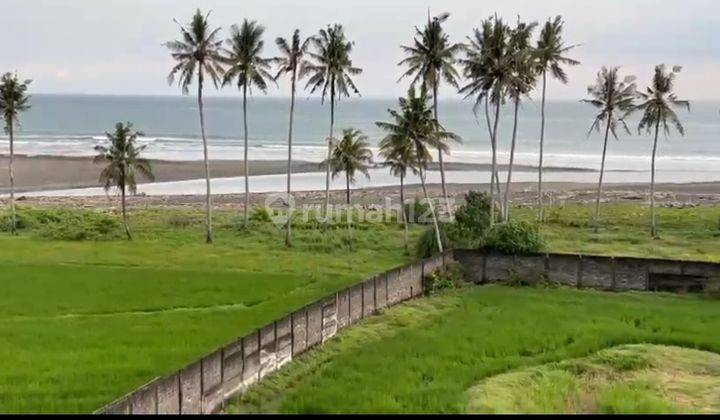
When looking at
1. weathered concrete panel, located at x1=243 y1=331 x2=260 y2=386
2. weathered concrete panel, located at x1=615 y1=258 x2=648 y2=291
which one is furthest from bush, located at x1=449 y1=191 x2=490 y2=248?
weathered concrete panel, located at x1=243 y1=331 x2=260 y2=386

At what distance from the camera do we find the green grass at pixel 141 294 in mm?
17719

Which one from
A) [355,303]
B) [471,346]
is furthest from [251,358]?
[471,346]

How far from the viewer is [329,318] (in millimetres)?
21484

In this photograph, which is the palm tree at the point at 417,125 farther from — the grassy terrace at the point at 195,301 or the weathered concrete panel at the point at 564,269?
the weathered concrete panel at the point at 564,269

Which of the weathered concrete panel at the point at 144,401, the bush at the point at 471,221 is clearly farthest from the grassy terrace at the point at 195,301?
the bush at the point at 471,221

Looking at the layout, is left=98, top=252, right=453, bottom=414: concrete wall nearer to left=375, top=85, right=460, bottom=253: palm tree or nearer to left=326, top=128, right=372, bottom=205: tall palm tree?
left=375, top=85, right=460, bottom=253: palm tree

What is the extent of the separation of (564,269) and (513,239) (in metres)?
2.34

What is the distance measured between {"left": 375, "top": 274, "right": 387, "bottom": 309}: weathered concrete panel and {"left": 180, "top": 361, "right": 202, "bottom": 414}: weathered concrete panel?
966cm

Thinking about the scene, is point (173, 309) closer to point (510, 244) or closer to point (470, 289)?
point (470, 289)

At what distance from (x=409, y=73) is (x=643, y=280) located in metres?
15.8

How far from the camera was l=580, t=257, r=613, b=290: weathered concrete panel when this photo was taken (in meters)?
Answer: 28.7

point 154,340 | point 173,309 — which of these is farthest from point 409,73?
point 154,340

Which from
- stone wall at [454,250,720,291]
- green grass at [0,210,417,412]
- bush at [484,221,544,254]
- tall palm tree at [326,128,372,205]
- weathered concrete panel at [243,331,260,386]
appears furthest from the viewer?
tall palm tree at [326,128,372,205]

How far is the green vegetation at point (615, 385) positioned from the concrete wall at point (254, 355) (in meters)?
4.96
